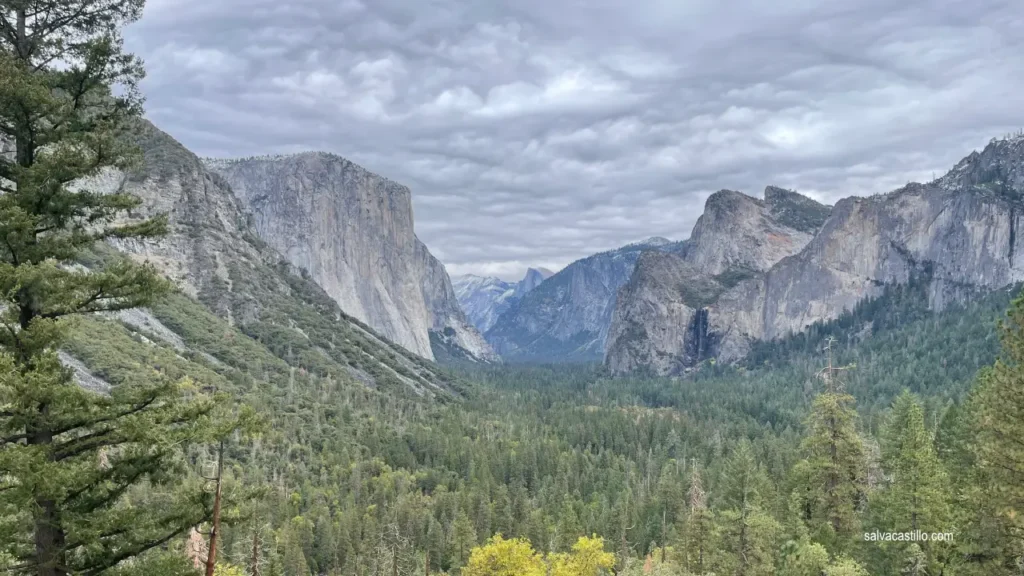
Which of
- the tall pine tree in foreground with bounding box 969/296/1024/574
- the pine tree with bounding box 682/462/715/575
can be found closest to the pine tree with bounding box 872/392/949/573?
the tall pine tree in foreground with bounding box 969/296/1024/574

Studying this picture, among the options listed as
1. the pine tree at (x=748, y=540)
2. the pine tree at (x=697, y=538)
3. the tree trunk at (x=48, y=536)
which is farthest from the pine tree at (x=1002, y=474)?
the tree trunk at (x=48, y=536)

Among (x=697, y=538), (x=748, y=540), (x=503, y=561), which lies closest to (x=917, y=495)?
(x=748, y=540)

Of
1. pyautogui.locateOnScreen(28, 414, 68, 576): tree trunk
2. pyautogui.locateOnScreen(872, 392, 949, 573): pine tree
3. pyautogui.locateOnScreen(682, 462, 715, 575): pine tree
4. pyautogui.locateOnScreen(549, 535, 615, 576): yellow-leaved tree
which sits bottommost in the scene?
pyautogui.locateOnScreen(682, 462, 715, 575): pine tree

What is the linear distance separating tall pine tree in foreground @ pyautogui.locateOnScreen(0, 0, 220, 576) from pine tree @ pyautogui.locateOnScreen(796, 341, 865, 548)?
3203cm

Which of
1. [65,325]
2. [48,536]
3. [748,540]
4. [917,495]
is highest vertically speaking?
[65,325]

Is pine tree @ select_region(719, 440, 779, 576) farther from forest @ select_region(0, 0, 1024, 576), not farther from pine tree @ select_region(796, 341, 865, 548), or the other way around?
pine tree @ select_region(796, 341, 865, 548)

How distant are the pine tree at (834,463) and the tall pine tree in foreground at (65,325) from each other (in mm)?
32028

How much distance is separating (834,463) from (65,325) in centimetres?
3557

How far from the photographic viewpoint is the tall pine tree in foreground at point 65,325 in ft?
40.9

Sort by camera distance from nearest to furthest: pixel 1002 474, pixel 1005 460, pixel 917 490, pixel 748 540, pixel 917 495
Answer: pixel 1005 460 → pixel 1002 474 → pixel 917 495 → pixel 917 490 → pixel 748 540

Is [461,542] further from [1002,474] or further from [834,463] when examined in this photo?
[1002,474]

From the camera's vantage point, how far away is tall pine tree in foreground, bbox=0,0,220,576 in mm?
12469

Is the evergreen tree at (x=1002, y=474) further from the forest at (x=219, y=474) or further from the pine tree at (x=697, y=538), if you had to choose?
the pine tree at (x=697, y=538)

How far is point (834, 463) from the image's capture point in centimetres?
3597
